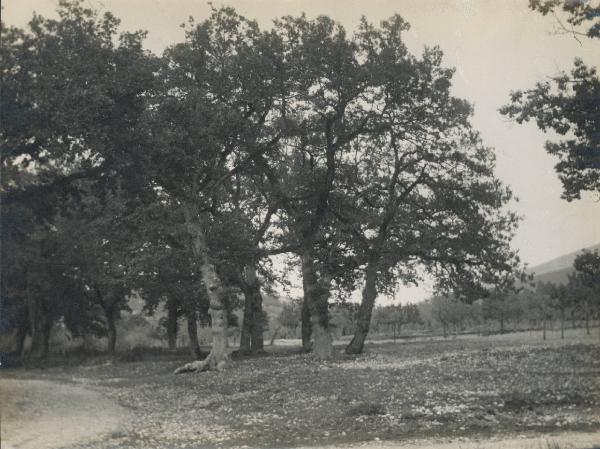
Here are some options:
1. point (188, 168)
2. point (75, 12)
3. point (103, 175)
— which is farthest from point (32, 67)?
point (188, 168)

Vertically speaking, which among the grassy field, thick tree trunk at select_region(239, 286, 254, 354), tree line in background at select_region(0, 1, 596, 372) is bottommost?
the grassy field

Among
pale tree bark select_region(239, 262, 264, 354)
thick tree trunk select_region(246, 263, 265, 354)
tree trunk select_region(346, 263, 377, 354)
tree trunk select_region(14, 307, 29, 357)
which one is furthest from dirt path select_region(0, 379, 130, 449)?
tree trunk select_region(14, 307, 29, 357)

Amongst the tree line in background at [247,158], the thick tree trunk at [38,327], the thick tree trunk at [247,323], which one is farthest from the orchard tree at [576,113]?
the thick tree trunk at [38,327]

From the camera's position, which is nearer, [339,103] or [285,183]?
[339,103]

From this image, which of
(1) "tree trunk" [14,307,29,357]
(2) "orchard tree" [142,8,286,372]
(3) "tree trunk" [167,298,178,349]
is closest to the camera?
(2) "orchard tree" [142,8,286,372]

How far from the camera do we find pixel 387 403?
1573 cm

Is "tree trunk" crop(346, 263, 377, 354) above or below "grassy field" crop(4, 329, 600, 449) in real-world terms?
above

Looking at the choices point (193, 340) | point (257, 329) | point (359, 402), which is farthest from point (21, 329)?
point (359, 402)

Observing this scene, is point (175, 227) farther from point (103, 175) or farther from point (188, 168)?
point (103, 175)

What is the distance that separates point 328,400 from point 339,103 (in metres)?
14.5

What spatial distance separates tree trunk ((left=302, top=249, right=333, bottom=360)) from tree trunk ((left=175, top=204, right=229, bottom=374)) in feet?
14.6

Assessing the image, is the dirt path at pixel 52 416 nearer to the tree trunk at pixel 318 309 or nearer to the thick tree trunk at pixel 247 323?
the tree trunk at pixel 318 309

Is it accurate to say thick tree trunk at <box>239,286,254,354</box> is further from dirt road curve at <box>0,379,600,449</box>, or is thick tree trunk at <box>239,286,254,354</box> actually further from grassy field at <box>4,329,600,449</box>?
dirt road curve at <box>0,379,600,449</box>

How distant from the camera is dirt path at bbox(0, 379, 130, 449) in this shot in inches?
484
